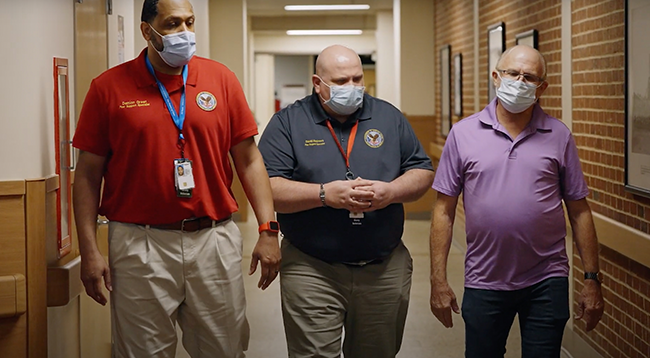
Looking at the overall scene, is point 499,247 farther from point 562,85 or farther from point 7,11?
point 562,85

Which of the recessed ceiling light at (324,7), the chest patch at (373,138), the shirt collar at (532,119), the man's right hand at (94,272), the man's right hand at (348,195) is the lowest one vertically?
the man's right hand at (94,272)

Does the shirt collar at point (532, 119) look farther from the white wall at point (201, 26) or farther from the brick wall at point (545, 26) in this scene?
the white wall at point (201, 26)

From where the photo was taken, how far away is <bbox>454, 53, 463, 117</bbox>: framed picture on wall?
8.88 meters

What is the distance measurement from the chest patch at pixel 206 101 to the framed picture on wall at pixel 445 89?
22.5 ft

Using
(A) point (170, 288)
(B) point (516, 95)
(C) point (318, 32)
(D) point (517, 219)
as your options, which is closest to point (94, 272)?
(A) point (170, 288)

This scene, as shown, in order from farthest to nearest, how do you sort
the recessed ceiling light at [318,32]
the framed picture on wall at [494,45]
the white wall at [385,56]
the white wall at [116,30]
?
the recessed ceiling light at [318,32] < the white wall at [385,56] < the framed picture on wall at [494,45] < the white wall at [116,30]

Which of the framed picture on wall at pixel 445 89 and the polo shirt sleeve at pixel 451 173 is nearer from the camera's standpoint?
the polo shirt sleeve at pixel 451 173

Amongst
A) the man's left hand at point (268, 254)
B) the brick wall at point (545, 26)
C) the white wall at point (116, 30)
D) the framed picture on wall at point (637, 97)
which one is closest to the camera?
the man's left hand at point (268, 254)

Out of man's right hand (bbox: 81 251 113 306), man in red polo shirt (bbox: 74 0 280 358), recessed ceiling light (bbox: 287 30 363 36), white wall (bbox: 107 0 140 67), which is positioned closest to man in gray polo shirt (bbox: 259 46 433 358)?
man in red polo shirt (bbox: 74 0 280 358)

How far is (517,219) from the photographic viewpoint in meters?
2.98

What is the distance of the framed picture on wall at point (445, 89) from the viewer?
9.59m

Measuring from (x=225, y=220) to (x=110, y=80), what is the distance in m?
0.58

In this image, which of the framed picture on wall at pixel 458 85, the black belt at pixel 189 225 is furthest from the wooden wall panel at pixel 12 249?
the framed picture on wall at pixel 458 85

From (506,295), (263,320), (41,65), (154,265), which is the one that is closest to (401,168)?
(506,295)
